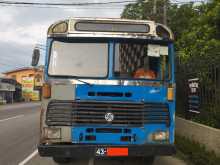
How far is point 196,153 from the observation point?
1169 centimetres

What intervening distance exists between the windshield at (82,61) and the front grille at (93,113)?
22.2 inches

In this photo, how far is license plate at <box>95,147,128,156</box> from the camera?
30.5ft

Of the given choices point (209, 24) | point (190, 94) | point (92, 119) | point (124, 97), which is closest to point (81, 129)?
point (92, 119)

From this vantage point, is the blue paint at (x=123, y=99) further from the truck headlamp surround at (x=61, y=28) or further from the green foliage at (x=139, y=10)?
the green foliage at (x=139, y=10)

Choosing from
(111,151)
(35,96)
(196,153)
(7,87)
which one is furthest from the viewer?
(35,96)

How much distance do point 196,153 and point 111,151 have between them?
3.06 metres

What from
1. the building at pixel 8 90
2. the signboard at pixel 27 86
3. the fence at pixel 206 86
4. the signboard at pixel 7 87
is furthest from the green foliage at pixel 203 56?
the signboard at pixel 27 86

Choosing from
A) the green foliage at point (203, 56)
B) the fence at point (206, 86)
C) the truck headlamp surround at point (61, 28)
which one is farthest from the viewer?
the green foliage at point (203, 56)

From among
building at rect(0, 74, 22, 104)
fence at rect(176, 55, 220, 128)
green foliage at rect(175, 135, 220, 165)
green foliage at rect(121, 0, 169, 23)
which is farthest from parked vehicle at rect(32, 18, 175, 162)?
building at rect(0, 74, 22, 104)

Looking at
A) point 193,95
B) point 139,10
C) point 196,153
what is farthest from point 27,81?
point 196,153

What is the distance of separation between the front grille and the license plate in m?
0.45

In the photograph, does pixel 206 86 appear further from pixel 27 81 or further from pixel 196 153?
pixel 27 81

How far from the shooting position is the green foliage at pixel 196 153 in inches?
424

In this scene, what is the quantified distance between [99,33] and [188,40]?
490 inches
